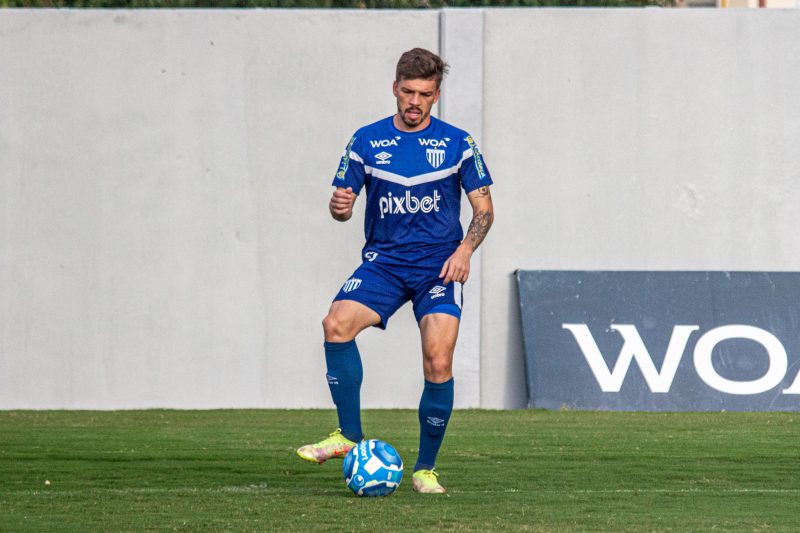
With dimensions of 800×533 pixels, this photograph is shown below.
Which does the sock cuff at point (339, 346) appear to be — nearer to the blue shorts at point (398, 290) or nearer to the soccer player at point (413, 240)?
the soccer player at point (413, 240)

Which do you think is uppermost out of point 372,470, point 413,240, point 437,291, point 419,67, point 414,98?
point 419,67

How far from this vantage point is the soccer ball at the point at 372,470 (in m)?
5.44

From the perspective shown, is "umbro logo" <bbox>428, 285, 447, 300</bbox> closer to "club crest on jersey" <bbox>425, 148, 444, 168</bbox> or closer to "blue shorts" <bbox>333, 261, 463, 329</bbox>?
"blue shorts" <bbox>333, 261, 463, 329</bbox>

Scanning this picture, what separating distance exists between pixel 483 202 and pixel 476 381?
4816 millimetres

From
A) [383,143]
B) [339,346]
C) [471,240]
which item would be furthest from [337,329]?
[383,143]

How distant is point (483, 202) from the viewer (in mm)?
5953

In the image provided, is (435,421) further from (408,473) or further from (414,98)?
(414,98)

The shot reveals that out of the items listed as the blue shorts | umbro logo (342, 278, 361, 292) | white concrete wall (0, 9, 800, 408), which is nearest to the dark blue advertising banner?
white concrete wall (0, 9, 800, 408)

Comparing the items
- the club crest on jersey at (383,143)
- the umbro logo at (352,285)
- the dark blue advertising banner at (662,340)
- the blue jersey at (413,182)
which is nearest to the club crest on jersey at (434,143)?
the blue jersey at (413,182)

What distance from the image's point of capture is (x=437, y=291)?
19.1ft

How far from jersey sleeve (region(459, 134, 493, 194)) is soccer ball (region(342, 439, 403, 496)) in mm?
1258

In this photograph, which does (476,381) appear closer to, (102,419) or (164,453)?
(102,419)

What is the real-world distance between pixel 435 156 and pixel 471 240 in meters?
0.41

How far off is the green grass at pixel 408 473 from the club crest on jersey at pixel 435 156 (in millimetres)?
1443
